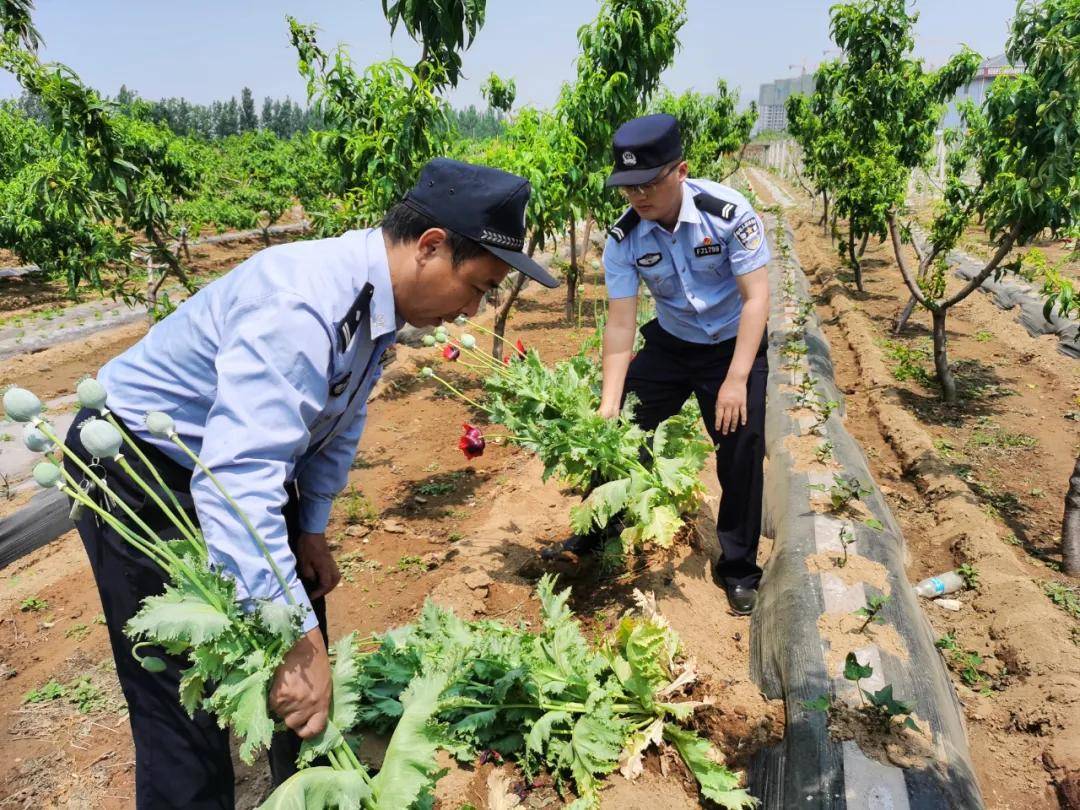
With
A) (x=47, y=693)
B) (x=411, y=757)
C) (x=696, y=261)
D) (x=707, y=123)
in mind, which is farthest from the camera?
(x=707, y=123)

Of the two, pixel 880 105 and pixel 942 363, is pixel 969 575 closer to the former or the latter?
pixel 942 363

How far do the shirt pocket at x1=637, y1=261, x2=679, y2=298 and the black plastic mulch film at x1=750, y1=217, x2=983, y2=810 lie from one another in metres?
1.44

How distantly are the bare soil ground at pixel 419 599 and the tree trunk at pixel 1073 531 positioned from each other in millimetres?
1900

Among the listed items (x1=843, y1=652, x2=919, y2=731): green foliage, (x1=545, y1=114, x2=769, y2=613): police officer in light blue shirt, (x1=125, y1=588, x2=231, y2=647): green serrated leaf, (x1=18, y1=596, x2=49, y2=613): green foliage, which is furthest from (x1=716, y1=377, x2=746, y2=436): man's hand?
(x1=18, y1=596, x2=49, y2=613): green foliage

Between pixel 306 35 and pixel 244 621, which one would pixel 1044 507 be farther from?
pixel 306 35

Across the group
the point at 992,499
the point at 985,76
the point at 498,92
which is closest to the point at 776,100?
the point at 985,76

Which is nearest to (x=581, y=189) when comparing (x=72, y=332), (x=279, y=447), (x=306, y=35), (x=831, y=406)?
(x=306, y=35)

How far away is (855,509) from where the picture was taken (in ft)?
12.9

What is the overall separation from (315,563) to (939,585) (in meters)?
3.64

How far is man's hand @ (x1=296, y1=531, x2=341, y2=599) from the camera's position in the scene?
2.21 metres

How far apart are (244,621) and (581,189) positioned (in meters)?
8.06

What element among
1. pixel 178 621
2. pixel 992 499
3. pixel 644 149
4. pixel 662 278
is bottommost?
pixel 992 499

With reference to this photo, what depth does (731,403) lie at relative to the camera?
3.15m

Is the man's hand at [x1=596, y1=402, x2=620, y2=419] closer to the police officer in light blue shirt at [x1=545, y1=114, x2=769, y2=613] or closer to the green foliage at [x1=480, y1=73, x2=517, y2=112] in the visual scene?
the police officer in light blue shirt at [x1=545, y1=114, x2=769, y2=613]
